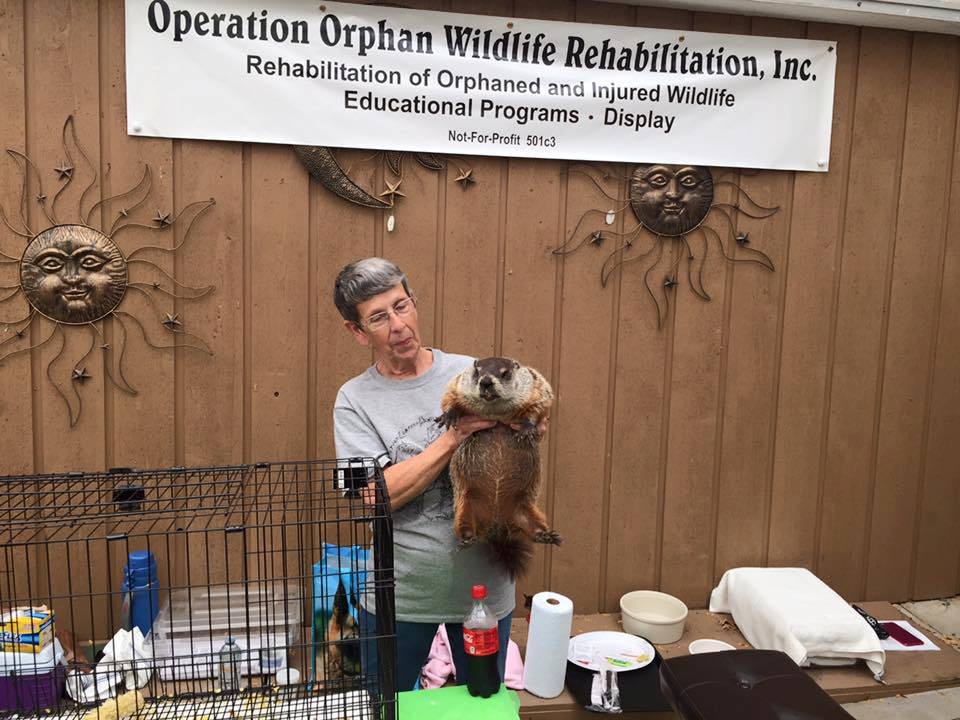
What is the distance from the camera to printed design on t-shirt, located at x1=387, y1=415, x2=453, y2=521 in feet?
6.74

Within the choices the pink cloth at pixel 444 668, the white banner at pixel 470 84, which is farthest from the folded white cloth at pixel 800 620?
the white banner at pixel 470 84

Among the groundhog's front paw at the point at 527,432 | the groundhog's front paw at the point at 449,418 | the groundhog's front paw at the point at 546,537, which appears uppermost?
the groundhog's front paw at the point at 449,418

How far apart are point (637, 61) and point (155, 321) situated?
224 cm

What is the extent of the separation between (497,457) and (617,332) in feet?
4.42

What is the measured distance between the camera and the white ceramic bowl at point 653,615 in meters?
3.04

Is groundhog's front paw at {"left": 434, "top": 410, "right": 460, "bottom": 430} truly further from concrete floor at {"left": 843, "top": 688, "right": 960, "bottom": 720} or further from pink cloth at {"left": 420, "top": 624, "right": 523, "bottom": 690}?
concrete floor at {"left": 843, "top": 688, "right": 960, "bottom": 720}

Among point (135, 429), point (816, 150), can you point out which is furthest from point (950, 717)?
point (135, 429)

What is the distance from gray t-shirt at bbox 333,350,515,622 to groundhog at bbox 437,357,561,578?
0.06 m

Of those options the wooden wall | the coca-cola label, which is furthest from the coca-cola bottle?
the wooden wall

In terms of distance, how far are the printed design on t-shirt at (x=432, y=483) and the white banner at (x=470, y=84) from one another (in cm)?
133

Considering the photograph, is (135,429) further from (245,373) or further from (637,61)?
(637,61)

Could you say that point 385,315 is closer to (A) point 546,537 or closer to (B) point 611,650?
(A) point 546,537

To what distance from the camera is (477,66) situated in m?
2.88

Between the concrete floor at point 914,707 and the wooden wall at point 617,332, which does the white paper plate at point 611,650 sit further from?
the concrete floor at point 914,707
